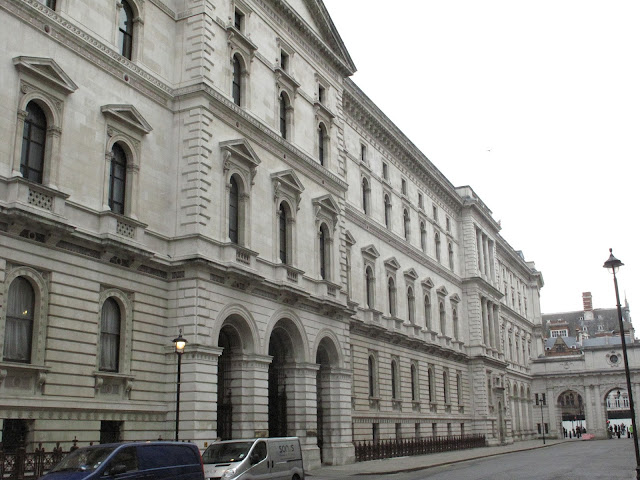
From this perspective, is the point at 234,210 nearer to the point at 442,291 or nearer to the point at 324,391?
the point at 324,391

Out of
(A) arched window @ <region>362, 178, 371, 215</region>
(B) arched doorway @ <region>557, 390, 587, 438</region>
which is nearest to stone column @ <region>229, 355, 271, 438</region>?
(A) arched window @ <region>362, 178, 371, 215</region>

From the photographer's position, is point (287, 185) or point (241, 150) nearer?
point (241, 150)

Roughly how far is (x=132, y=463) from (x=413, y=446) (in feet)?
116

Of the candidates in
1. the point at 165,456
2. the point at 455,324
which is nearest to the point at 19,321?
the point at 165,456

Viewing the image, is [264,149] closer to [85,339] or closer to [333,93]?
[333,93]

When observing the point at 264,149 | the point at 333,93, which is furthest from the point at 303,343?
the point at 333,93

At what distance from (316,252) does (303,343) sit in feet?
16.3

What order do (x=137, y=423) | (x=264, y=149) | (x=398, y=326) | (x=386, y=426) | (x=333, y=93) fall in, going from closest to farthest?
(x=137, y=423), (x=264, y=149), (x=333, y=93), (x=386, y=426), (x=398, y=326)

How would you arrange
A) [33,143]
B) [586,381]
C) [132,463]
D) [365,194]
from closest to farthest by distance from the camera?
1. [132,463]
2. [33,143]
3. [365,194]
4. [586,381]

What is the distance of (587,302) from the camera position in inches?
6678

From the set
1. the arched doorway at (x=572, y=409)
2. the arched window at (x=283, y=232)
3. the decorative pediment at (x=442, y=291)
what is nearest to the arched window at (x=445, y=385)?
the decorative pediment at (x=442, y=291)

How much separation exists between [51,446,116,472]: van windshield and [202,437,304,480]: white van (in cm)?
512

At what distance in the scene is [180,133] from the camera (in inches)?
1199

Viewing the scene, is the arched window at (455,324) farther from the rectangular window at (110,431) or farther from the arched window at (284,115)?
the rectangular window at (110,431)
